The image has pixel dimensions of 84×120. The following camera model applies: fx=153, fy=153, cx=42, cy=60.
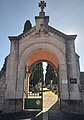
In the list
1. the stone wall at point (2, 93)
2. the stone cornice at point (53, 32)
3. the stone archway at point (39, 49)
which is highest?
the stone cornice at point (53, 32)

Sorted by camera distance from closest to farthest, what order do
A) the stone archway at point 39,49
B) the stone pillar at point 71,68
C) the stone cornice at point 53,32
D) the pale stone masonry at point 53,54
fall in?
the pale stone masonry at point 53,54 < the stone pillar at point 71,68 < the stone archway at point 39,49 < the stone cornice at point 53,32

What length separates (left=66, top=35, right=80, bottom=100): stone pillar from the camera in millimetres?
13820

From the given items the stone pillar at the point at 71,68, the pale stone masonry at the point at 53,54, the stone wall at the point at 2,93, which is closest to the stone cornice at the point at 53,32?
the pale stone masonry at the point at 53,54

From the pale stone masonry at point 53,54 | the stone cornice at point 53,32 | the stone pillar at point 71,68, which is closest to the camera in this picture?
the pale stone masonry at point 53,54

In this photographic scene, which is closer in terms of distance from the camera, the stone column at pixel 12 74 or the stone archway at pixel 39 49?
the stone column at pixel 12 74

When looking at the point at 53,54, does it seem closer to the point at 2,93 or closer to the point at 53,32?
the point at 53,32

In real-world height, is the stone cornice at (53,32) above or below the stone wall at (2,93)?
above

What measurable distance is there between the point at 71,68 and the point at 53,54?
226 centimetres

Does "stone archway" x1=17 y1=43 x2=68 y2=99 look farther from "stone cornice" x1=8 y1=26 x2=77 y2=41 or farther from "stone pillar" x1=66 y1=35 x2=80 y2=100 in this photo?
"stone cornice" x1=8 y1=26 x2=77 y2=41

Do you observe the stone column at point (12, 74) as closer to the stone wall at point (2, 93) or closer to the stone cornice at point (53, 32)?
the stone cornice at point (53, 32)

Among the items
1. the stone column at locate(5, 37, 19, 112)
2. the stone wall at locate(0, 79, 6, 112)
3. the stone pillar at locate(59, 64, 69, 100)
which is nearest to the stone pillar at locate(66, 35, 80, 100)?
the stone pillar at locate(59, 64, 69, 100)

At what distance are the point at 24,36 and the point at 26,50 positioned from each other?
61.2 inches

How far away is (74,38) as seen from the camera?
1545 centimetres

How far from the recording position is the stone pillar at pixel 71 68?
13820mm
